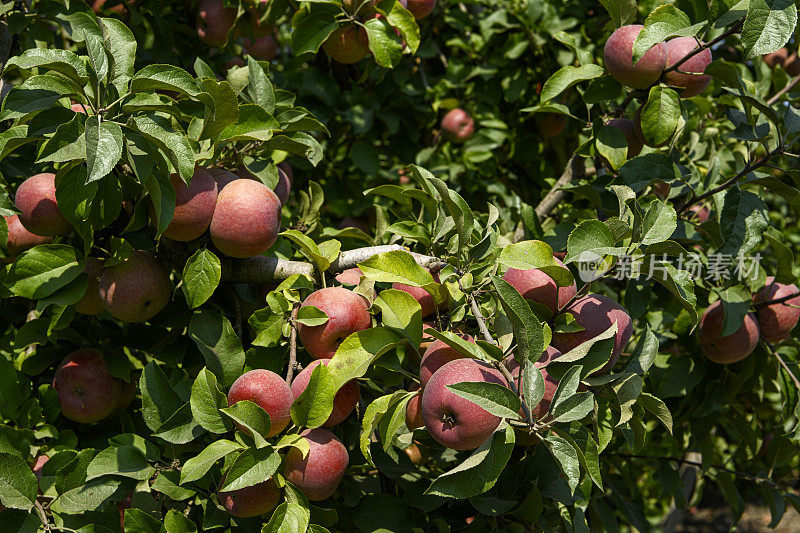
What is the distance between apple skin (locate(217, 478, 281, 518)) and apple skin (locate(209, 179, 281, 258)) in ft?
1.52

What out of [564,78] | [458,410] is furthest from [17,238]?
[564,78]

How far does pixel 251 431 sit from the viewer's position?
41.1 inches

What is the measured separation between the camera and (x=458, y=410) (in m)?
1.00

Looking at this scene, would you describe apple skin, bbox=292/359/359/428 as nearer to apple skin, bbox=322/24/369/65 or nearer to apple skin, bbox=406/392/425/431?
apple skin, bbox=406/392/425/431

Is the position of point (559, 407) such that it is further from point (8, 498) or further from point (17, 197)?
point (17, 197)

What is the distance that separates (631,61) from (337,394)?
3.19 feet

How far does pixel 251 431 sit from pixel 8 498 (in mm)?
480

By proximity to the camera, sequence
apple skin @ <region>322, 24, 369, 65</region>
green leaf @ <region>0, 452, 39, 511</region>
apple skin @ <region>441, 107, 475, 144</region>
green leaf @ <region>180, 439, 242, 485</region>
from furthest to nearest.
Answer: apple skin @ <region>441, 107, 475, 144</region> → apple skin @ <region>322, 24, 369, 65</region> → green leaf @ <region>0, 452, 39, 511</region> → green leaf @ <region>180, 439, 242, 485</region>

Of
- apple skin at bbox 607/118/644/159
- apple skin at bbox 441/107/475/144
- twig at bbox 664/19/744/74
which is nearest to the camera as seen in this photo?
twig at bbox 664/19/744/74

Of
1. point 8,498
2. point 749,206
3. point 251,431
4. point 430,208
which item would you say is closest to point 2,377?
point 8,498

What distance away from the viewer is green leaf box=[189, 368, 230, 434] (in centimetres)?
112

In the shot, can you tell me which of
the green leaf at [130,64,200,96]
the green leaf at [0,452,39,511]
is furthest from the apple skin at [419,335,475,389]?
the green leaf at [0,452,39,511]

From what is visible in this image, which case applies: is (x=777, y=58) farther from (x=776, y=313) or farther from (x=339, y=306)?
(x=339, y=306)

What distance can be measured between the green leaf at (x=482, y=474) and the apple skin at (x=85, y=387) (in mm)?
906
